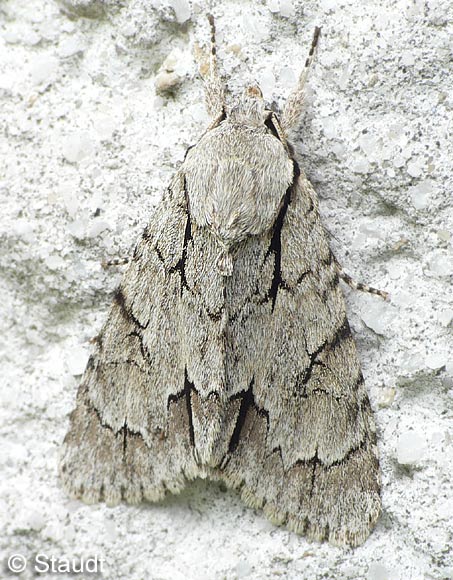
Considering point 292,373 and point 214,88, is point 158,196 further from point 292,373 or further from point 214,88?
point 292,373

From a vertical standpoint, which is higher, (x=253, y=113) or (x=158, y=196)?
(x=253, y=113)

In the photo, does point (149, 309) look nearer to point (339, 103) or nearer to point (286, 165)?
point (286, 165)

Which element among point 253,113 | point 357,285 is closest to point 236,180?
point 253,113

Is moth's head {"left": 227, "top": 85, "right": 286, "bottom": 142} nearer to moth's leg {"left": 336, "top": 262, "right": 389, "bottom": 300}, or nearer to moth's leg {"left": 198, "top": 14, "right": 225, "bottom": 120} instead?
moth's leg {"left": 198, "top": 14, "right": 225, "bottom": 120}

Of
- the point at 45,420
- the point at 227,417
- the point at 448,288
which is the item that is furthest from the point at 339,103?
the point at 45,420

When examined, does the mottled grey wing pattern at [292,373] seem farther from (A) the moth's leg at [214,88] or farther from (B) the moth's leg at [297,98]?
(A) the moth's leg at [214,88]

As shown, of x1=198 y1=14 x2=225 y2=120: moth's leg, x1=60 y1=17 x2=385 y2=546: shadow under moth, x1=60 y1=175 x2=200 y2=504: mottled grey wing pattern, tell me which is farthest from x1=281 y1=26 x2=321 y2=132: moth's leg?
x1=60 y1=175 x2=200 y2=504: mottled grey wing pattern

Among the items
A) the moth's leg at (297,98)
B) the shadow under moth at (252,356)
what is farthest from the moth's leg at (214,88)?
the moth's leg at (297,98)
